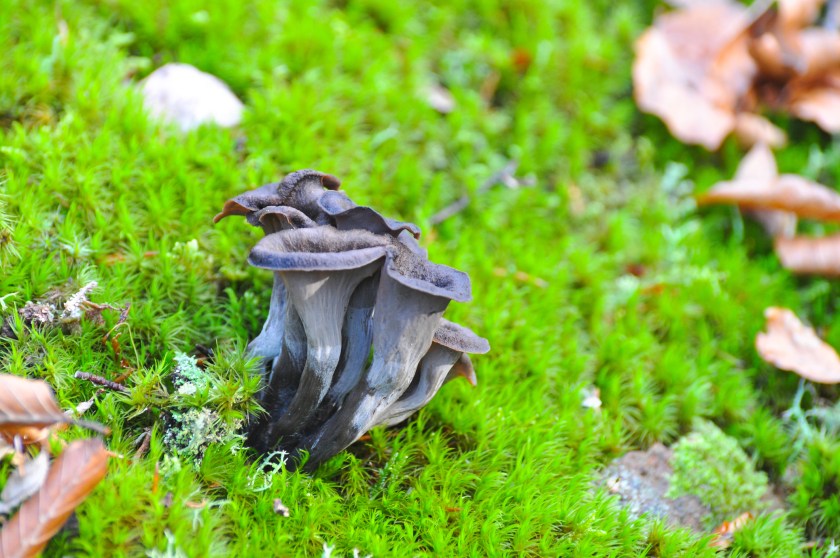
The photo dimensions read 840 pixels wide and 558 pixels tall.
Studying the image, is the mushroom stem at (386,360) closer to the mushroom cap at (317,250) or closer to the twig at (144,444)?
the mushroom cap at (317,250)

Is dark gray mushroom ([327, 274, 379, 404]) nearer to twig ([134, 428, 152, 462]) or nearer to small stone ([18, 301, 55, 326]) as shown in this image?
twig ([134, 428, 152, 462])

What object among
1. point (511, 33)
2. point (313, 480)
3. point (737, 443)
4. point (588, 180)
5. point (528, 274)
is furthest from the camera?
point (511, 33)

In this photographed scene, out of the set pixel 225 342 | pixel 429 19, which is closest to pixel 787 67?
pixel 429 19

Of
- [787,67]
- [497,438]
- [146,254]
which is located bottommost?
[497,438]

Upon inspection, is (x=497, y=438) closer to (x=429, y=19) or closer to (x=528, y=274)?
(x=528, y=274)

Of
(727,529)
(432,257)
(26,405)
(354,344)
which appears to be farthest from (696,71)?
(26,405)

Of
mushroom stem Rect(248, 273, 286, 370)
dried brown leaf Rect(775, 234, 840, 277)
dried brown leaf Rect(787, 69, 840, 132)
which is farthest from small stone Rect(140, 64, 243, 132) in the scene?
dried brown leaf Rect(787, 69, 840, 132)

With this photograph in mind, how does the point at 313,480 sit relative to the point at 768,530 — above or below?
above
